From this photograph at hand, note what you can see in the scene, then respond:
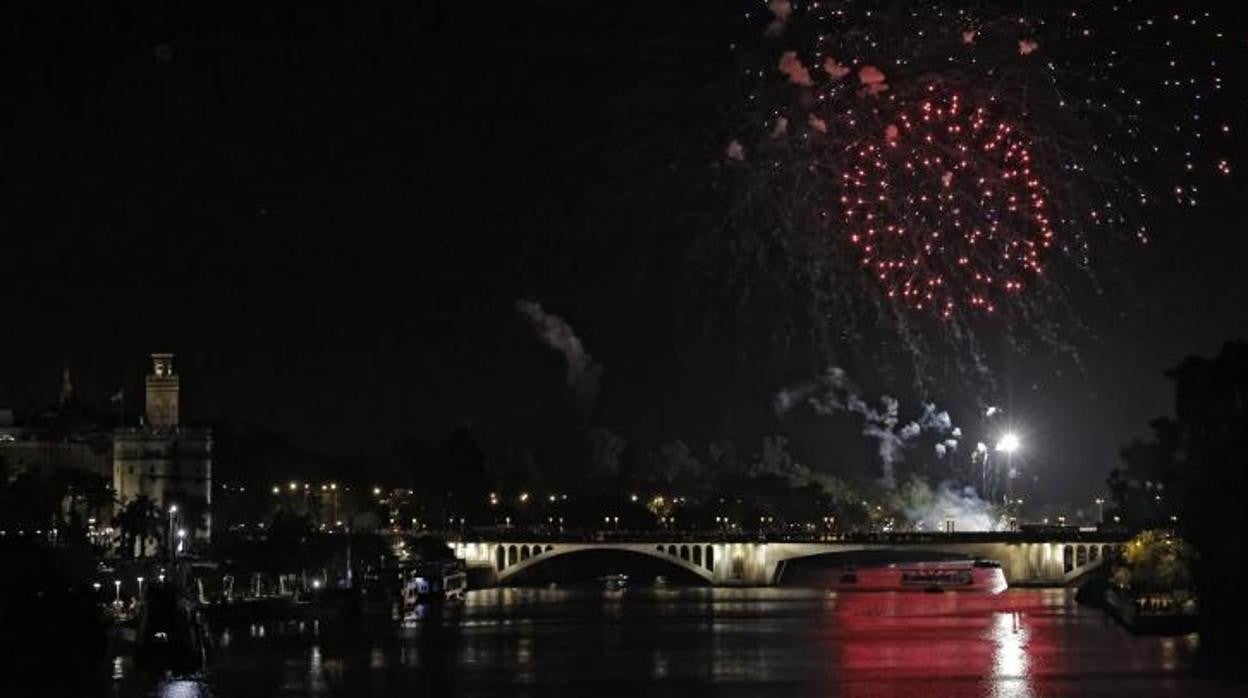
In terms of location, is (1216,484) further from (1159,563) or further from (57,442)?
(57,442)

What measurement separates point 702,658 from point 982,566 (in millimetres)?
117106

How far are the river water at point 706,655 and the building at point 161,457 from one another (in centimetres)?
3719

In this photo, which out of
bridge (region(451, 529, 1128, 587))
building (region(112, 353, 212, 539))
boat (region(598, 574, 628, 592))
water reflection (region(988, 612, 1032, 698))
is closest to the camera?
water reflection (region(988, 612, 1032, 698))

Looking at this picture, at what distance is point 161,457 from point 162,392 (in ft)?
21.1

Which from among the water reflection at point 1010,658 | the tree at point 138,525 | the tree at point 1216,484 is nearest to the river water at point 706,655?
the water reflection at point 1010,658

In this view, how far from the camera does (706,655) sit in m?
87.8

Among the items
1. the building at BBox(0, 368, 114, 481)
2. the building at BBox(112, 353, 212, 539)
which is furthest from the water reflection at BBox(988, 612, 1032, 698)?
the building at BBox(0, 368, 114, 481)

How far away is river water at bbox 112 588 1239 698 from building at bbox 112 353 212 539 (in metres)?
37.2

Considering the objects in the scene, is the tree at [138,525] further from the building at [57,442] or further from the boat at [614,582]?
the boat at [614,582]

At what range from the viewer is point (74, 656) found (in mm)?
79438

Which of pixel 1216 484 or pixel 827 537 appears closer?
pixel 1216 484

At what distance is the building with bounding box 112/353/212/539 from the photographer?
511 ft

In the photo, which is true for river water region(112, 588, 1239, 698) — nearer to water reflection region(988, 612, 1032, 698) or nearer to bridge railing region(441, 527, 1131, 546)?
water reflection region(988, 612, 1032, 698)

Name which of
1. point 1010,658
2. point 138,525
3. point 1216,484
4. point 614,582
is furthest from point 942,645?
point 614,582
